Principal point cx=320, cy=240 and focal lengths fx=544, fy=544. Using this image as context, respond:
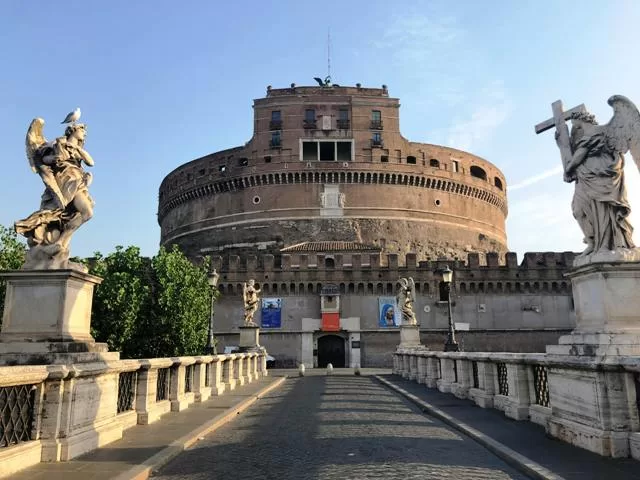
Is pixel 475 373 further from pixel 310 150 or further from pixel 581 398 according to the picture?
pixel 310 150

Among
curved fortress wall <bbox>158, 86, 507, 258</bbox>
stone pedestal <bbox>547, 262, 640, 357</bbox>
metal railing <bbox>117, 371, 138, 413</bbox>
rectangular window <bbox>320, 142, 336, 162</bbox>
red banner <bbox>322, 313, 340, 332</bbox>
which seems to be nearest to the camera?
stone pedestal <bbox>547, 262, 640, 357</bbox>

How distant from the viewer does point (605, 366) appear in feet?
17.0

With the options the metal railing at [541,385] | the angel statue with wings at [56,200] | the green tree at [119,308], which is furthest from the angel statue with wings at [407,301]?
the angel statue with wings at [56,200]

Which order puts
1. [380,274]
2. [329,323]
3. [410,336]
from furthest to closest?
[380,274] → [329,323] → [410,336]

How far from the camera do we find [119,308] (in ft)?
79.7

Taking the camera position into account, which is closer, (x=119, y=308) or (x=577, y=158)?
(x=577, y=158)

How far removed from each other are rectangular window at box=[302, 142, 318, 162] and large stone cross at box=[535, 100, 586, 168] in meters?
45.0

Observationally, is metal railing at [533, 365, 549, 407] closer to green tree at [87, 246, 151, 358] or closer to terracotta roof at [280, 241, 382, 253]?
green tree at [87, 246, 151, 358]

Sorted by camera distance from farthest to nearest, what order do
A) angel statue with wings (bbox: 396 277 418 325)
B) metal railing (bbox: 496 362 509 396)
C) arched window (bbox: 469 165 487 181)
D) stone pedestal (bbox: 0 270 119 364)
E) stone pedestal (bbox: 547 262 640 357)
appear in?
1. arched window (bbox: 469 165 487 181)
2. angel statue with wings (bbox: 396 277 418 325)
3. metal railing (bbox: 496 362 509 396)
4. stone pedestal (bbox: 0 270 119 364)
5. stone pedestal (bbox: 547 262 640 357)

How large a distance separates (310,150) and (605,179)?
153 ft

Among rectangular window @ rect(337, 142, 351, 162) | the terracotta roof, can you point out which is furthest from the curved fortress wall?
the terracotta roof

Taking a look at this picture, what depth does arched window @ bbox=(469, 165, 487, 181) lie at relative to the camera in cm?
5584

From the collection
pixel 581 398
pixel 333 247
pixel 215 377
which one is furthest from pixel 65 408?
pixel 333 247

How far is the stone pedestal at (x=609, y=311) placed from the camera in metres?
5.41
